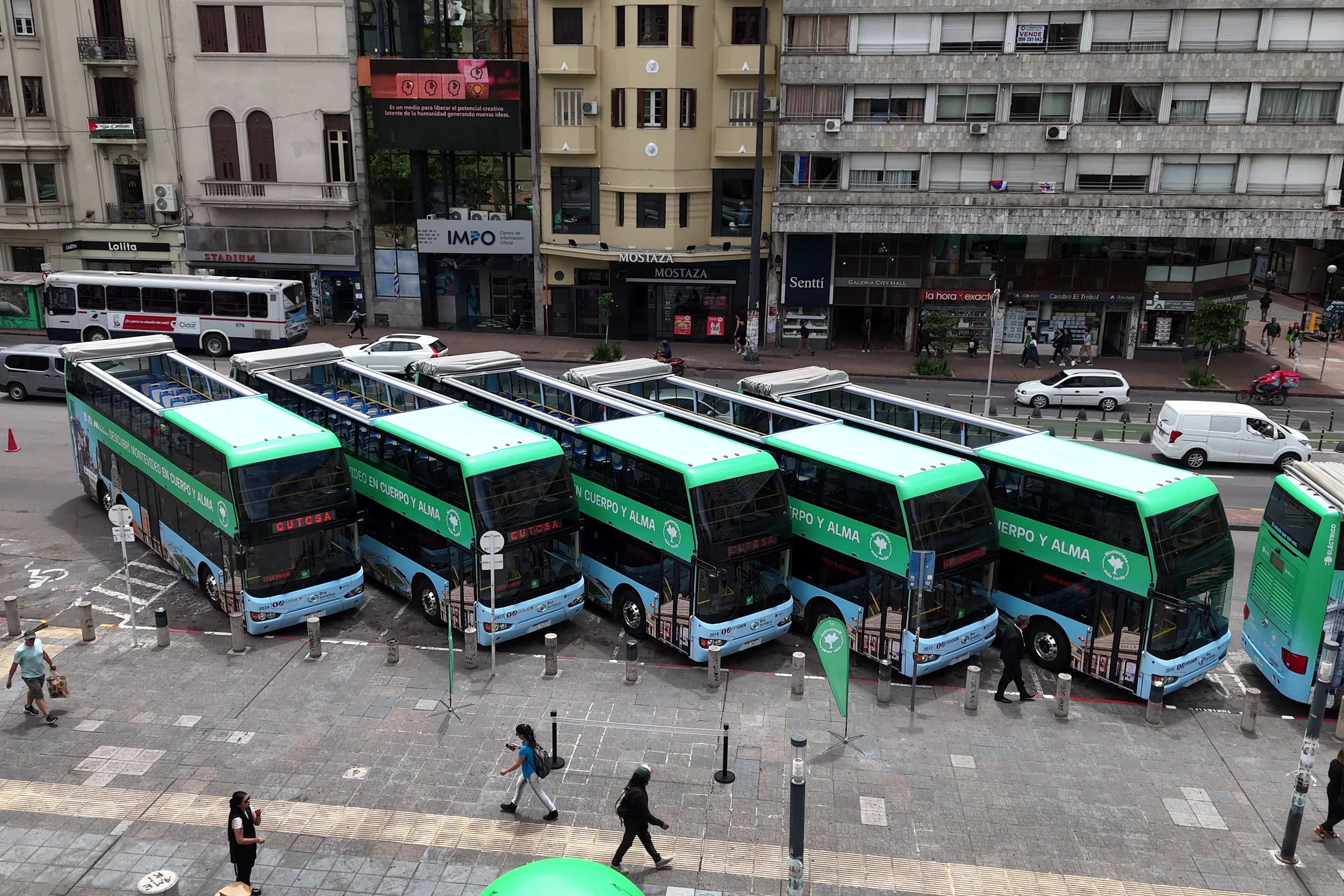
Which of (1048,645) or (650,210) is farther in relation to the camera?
(650,210)

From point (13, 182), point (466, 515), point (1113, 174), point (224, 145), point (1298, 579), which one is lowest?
point (1298, 579)

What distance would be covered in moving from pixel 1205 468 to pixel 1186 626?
16.0 m

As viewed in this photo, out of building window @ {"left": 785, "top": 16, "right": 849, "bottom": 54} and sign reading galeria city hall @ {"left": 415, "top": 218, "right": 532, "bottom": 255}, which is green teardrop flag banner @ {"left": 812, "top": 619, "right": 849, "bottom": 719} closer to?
building window @ {"left": 785, "top": 16, "right": 849, "bottom": 54}

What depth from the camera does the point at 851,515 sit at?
18.8 m

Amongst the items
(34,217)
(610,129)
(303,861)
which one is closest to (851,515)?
(303,861)

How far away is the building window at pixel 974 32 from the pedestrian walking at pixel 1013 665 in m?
32.4

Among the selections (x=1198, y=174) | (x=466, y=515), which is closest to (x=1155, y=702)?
(x=466, y=515)

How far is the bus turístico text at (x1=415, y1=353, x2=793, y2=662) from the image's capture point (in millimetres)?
18422

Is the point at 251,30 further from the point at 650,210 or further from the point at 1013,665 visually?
the point at 1013,665

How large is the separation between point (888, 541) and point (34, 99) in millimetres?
49088

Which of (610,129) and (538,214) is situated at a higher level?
(610,129)

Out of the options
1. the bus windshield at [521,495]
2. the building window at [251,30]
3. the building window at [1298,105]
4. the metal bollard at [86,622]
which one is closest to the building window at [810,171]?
the building window at [1298,105]

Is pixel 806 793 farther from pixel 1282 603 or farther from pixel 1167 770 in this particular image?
pixel 1282 603

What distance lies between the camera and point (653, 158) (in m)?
46.2
